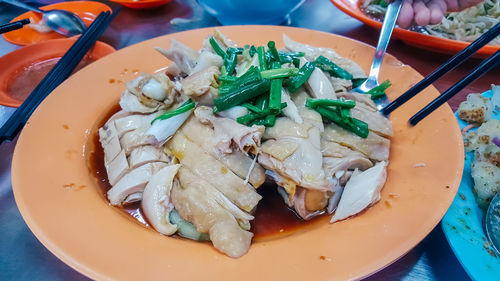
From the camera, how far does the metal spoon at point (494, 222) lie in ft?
4.15

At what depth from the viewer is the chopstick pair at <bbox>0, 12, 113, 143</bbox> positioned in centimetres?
174

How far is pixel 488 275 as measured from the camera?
1161 millimetres

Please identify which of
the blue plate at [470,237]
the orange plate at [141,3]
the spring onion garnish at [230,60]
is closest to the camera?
the blue plate at [470,237]

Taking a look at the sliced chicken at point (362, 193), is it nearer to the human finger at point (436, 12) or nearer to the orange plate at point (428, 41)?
the orange plate at point (428, 41)

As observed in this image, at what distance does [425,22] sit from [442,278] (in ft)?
6.32

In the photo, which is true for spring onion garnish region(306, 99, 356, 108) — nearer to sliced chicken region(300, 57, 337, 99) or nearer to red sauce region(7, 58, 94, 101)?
sliced chicken region(300, 57, 337, 99)

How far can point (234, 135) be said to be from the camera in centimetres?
141

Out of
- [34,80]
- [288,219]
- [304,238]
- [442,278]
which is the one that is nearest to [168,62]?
[34,80]

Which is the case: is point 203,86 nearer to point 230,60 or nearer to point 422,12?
point 230,60

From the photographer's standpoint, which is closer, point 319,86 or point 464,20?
point 319,86

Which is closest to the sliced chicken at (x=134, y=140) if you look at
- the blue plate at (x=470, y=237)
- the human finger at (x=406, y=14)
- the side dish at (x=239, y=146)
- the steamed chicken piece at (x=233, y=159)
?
the side dish at (x=239, y=146)

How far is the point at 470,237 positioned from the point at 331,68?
107 cm

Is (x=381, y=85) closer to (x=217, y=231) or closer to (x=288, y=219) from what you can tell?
(x=288, y=219)

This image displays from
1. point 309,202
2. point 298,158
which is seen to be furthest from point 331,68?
point 309,202
